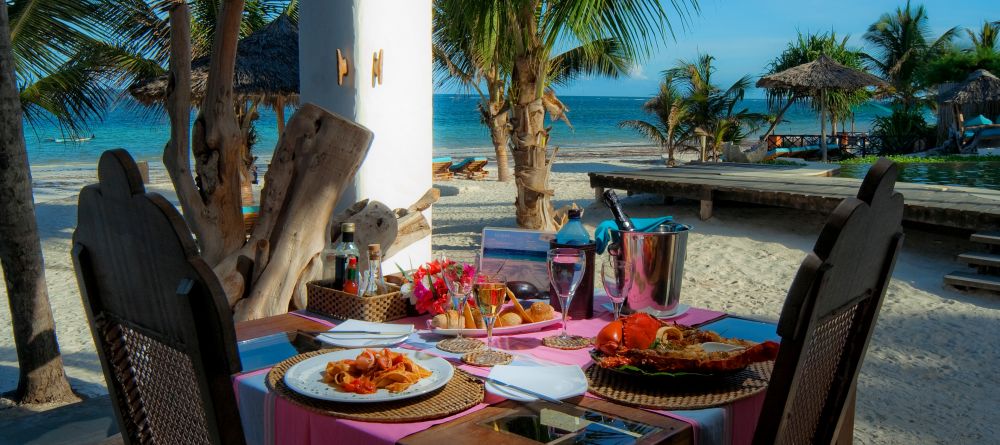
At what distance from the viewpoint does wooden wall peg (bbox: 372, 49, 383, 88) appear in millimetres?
5824

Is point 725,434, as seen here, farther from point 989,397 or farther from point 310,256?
point 989,397

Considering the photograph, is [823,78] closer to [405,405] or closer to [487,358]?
[487,358]

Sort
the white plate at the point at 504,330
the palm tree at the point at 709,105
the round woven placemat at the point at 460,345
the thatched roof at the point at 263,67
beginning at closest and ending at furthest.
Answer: the round woven placemat at the point at 460,345, the white plate at the point at 504,330, the thatched roof at the point at 263,67, the palm tree at the point at 709,105

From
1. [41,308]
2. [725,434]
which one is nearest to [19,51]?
[41,308]

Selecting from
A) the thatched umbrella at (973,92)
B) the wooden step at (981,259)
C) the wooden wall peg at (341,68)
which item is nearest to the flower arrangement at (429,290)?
the wooden wall peg at (341,68)

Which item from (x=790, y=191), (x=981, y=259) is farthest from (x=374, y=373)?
(x=790, y=191)

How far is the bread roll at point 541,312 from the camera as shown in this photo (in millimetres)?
2334

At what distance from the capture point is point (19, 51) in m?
7.63

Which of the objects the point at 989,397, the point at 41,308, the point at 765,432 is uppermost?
the point at 765,432

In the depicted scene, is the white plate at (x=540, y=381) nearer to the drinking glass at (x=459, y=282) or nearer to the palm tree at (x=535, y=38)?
the drinking glass at (x=459, y=282)

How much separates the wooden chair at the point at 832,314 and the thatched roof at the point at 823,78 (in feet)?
64.9

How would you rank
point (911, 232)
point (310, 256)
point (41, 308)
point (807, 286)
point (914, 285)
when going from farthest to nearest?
point (911, 232), point (914, 285), point (41, 308), point (310, 256), point (807, 286)

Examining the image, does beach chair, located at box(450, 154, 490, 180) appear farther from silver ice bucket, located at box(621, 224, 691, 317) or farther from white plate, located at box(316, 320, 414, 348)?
white plate, located at box(316, 320, 414, 348)

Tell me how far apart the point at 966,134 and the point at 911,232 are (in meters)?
16.9
